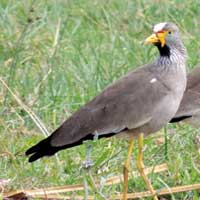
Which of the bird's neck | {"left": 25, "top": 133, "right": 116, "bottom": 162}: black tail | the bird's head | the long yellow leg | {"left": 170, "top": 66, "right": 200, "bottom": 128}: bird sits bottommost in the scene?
{"left": 170, "top": 66, "right": 200, "bottom": 128}: bird

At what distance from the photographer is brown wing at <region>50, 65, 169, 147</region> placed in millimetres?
5809

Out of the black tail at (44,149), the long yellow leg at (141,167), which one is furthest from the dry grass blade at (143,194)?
the black tail at (44,149)

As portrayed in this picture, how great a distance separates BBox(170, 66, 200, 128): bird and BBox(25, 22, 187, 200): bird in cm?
81

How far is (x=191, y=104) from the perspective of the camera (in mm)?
6855

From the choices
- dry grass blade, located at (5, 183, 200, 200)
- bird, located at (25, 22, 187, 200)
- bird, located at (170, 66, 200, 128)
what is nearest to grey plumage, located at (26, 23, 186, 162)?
bird, located at (25, 22, 187, 200)

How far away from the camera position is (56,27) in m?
8.88

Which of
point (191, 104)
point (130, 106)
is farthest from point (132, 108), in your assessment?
point (191, 104)

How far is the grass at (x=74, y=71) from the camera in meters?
6.21

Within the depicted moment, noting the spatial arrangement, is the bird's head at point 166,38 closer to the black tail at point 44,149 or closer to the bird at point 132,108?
the bird at point 132,108

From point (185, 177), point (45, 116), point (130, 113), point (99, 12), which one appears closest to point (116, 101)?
point (130, 113)

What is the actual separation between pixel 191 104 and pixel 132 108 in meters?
1.06

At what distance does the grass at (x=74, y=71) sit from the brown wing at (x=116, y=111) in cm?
24

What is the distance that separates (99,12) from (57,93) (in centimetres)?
192

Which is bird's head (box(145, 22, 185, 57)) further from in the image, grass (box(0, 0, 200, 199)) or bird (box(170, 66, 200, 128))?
bird (box(170, 66, 200, 128))
